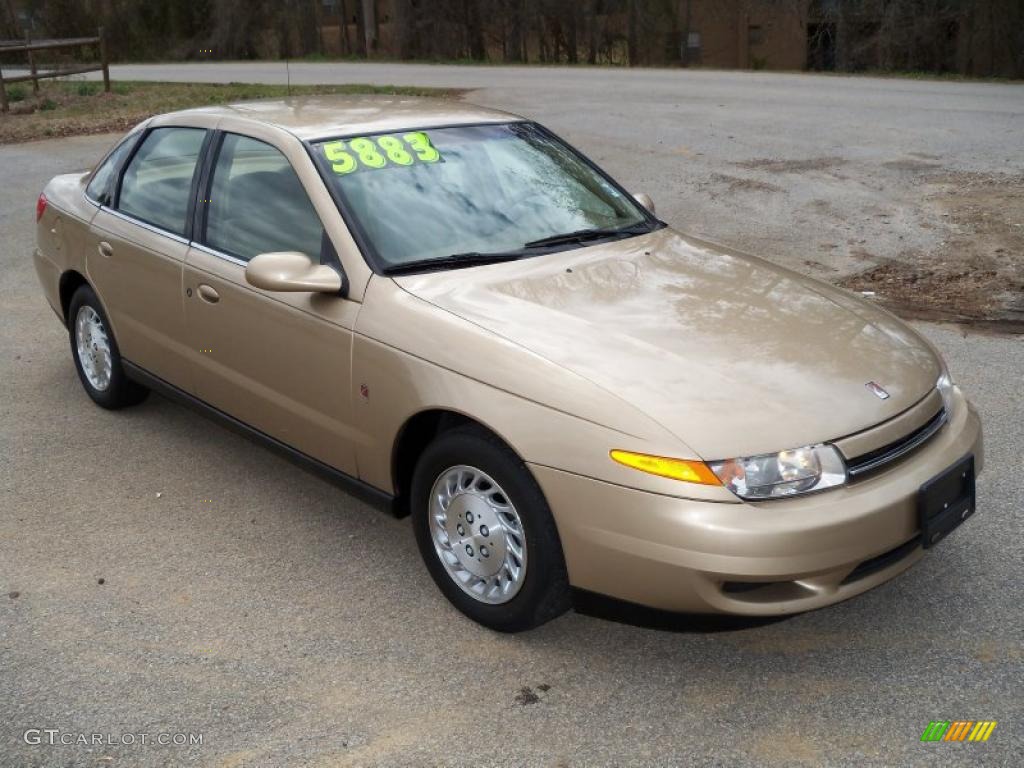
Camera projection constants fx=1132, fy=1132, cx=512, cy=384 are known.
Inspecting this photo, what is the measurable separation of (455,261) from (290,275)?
2.00 ft

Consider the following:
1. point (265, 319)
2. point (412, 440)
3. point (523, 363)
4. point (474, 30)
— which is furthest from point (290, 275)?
point (474, 30)

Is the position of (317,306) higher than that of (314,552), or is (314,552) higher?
(317,306)

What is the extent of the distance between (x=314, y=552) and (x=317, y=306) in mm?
989

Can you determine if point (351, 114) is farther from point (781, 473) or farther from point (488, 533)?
point (781, 473)

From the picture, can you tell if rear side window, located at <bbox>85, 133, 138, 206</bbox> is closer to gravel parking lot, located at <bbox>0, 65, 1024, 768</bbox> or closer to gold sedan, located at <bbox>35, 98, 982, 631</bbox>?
gold sedan, located at <bbox>35, 98, 982, 631</bbox>

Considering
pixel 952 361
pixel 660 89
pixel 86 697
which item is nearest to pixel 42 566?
pixel 86 697

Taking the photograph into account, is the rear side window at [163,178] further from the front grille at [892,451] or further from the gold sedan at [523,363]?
the front grille at [892,451]

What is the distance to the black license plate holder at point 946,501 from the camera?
3.43 metres

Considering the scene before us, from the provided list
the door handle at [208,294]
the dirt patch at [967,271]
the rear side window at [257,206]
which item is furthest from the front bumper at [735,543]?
the dirt patch at [967,271]

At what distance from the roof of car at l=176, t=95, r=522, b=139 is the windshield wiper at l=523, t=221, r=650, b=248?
762 mm

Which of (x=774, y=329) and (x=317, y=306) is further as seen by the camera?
(x=317, y=306)

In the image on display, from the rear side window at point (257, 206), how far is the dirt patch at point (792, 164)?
8.12 meters

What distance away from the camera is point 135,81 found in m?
25.3

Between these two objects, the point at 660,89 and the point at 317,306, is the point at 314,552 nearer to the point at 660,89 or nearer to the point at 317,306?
the point at 317,306
